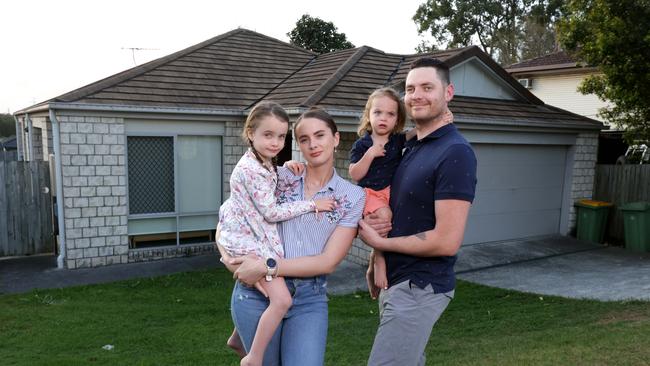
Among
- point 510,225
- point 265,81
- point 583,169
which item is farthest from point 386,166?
point 583,169

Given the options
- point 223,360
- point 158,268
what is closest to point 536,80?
point 158,268

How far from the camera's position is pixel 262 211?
252 cm

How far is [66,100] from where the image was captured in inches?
349

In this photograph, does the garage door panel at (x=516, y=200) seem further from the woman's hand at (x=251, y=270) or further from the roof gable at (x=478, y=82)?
the woman's hand at (x=251, y=270)

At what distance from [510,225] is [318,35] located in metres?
17.4

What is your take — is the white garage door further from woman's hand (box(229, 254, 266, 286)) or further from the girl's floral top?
woman's hand (box(229, 254, 266, 286))

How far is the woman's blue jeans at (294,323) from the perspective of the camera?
2443 millimetres

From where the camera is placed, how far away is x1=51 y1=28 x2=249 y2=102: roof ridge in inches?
358

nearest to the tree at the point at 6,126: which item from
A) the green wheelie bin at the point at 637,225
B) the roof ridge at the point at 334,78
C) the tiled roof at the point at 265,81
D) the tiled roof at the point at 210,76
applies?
the tiled roof at the point at 210,76

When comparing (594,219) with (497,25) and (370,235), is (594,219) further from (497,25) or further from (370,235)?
(497,25)

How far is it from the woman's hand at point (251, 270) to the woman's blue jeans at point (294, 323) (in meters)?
0.11

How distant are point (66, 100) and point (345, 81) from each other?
4947mm

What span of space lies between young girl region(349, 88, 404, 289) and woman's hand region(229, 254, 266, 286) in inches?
23.7

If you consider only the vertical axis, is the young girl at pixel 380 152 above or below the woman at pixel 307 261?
above
